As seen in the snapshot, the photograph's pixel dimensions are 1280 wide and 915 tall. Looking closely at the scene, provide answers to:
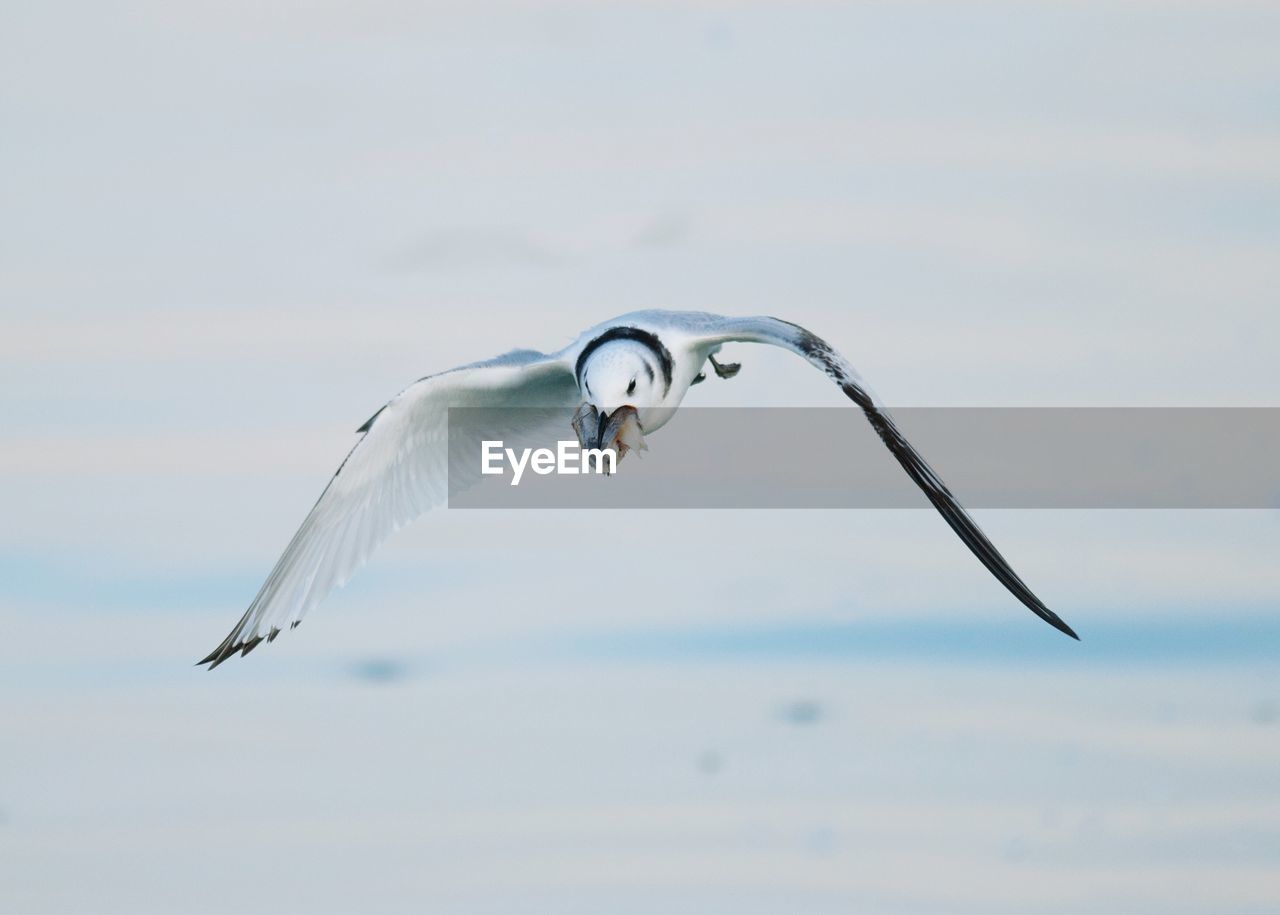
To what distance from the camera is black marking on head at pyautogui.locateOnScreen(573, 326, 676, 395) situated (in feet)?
38.7

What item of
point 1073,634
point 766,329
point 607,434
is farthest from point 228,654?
point 1073,634

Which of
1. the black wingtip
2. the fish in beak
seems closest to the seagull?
the fish in beak

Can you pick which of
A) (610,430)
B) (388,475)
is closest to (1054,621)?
(610,430)

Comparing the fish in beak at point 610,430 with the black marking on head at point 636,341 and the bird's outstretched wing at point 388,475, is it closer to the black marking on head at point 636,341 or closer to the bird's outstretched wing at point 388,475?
the black marking on head at point 636,341

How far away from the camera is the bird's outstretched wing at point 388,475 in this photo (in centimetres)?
1231

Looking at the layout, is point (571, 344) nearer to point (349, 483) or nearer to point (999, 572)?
point (349, 483)

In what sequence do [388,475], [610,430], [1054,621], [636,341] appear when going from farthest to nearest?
[388,475], [636,341], [610,430], [1054,621]

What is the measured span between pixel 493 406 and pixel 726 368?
1.77m

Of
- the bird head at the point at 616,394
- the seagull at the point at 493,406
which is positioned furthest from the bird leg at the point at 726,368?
the bird head at the point at 616,394

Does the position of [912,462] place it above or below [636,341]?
below

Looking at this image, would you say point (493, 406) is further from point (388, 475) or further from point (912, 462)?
point (912, 462)

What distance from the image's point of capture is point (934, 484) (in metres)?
10.2

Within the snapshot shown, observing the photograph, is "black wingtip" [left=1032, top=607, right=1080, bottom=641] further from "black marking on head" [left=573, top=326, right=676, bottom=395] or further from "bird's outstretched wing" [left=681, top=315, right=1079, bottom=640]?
"black marking on head" [left=573, top=326, right=676, bottom=395]

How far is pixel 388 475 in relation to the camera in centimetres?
1285
